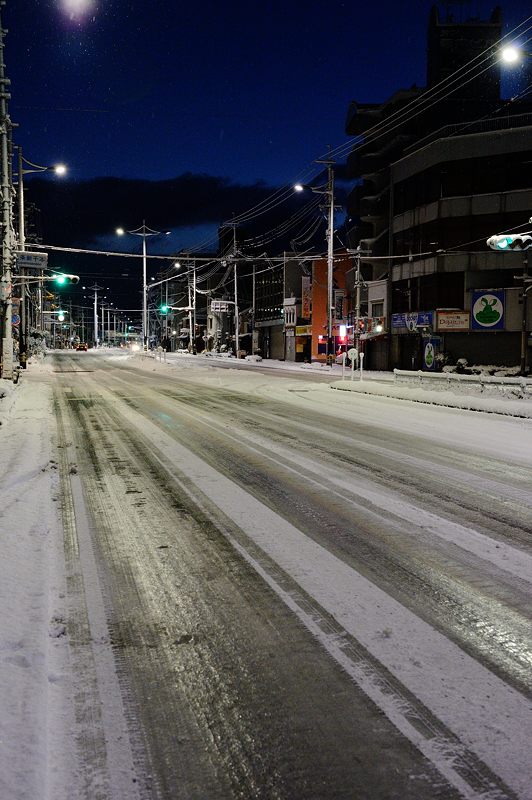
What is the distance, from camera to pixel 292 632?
389 centimetres

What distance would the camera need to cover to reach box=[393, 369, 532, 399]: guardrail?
2011cm

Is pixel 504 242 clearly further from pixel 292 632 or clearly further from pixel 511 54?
pixel 292 632

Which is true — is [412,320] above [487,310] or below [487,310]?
below

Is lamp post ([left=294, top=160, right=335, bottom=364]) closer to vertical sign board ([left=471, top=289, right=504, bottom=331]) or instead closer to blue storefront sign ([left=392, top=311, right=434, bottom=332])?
blue storefront sign ([left=392, top=311, right=434, bottom=332])

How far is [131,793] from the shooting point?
98.2 inches

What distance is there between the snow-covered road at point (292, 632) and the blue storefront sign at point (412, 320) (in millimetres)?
35769

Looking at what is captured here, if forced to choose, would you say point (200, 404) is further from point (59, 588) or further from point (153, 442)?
point (59, 588)

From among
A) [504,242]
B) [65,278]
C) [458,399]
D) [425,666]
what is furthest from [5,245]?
[425,666]

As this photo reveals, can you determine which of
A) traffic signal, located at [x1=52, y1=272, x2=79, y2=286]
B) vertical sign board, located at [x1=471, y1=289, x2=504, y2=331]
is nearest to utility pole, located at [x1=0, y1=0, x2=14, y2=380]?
traffic signal, located at [x1=52, y1=272, x2=79, y2=286]

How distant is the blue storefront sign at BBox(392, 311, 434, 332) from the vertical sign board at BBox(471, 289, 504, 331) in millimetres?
2933

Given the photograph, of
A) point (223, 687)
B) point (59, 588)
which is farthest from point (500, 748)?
point (59, 588)

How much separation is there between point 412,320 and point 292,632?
43462 mm

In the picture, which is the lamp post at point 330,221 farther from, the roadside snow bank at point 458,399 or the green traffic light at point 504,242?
the green traffic light at point 504,242

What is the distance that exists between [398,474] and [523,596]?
423cm
